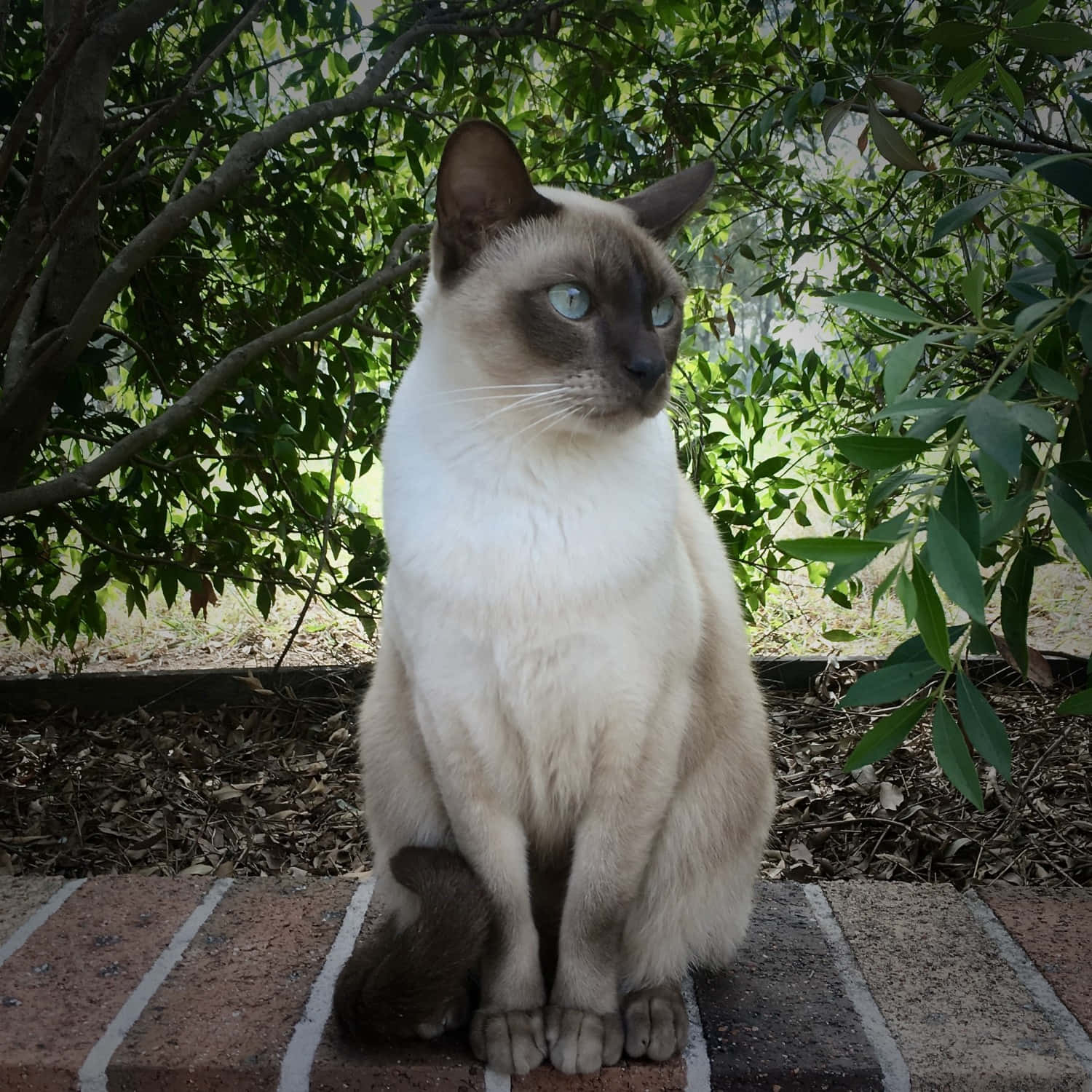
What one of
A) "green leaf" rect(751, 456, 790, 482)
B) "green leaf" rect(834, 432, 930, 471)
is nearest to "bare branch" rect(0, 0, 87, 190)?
"green leaf" rect(834, 432, 930, 471)

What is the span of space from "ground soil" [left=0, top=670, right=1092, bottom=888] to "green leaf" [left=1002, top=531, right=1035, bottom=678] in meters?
0.79

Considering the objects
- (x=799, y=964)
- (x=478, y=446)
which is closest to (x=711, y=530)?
(x=478, y=446)

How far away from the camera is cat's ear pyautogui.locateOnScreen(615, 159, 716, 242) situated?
5.18 feet

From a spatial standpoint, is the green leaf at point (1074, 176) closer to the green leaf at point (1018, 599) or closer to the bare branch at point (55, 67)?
the green leaf at point (1018, 599)

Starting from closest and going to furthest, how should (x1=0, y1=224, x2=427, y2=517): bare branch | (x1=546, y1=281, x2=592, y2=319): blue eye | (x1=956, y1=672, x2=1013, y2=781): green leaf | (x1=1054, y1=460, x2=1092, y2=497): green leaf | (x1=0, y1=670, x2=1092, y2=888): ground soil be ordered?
(x1=1054, y1=460, x2=1092, y2=497): green leaf → (x1=956, y1=672, x2=1013, y2=781): green leaf → (x1=546, y1=281, x2=592, y2=319): blue eye → (x1=0, y1=224, x2=427, y2=517): bare branch → (x1=0, y1=670, x2=1092, y2=888): ground soil

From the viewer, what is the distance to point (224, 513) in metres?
2.51

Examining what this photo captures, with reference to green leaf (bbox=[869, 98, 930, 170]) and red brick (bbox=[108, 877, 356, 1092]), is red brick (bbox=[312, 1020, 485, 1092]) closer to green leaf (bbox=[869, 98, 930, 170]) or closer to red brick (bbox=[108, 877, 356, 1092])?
red brick (bbox=[108, 877, 356, 1092])

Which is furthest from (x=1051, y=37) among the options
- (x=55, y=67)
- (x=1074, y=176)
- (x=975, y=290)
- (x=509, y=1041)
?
(x=509, y=1041)

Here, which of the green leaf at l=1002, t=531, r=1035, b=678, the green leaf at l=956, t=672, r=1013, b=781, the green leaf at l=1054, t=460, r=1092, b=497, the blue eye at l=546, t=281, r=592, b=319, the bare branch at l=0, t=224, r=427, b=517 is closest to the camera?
the green leaf at l=1054, t=460, r=1092, b=497

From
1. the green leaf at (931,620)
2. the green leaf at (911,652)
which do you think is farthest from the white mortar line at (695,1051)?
the green leaf at (931,620)

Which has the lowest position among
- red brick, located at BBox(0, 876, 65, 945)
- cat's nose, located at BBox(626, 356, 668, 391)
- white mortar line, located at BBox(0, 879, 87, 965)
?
white mortar line, located at BBox(0, 879, 87, 965)

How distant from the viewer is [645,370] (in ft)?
4.50

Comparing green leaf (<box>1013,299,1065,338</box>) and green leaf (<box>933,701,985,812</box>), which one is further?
green leaf (<box>933,701,985,812</box>)

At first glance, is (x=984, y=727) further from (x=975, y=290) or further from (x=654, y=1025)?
(x=654, y=1025)
